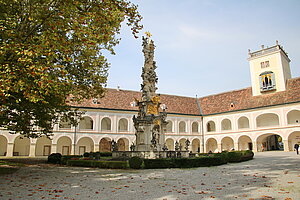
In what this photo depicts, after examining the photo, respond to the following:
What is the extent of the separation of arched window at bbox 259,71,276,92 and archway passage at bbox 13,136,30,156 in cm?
3831

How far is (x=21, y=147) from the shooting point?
3712cm

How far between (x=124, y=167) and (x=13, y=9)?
418 inches

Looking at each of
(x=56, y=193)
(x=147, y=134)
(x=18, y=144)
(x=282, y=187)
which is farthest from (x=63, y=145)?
(x=282, y=187)

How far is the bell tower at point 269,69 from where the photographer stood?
38.5 m

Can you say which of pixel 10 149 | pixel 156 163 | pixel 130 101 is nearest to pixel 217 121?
pixel 130 101

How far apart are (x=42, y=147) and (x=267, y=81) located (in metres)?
37.4

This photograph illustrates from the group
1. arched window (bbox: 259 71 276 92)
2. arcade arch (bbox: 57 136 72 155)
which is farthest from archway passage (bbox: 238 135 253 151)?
arcade arch (bbox: 57 136 72 155)

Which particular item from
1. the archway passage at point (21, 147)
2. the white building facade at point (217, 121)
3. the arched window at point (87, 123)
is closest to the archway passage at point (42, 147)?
the white building facade at point (217, 121)

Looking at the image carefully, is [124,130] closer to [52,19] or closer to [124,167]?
[124,167]

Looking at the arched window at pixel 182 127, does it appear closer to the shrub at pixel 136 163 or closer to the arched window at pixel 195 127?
the arched window at pixel 195 127

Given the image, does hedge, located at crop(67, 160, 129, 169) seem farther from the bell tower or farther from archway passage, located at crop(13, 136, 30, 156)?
the bell tower

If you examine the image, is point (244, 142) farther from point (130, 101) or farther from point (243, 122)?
point (130, 101)

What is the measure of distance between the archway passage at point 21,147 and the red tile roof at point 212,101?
1036cm

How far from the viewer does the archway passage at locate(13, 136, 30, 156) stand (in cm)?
3666
